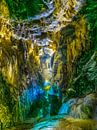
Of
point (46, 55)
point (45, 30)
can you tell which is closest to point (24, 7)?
point (45, 30)

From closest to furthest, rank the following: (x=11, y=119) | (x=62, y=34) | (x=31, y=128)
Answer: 1. (x=31, y=128)
2. (x=11, y=119)
3. (x=62, y=34)

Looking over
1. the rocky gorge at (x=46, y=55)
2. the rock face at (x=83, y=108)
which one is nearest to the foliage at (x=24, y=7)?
the rocky gorge at (x=46, y=55)

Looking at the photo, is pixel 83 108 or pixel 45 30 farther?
pixel 45 30

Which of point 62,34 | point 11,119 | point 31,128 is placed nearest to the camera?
point 31,128

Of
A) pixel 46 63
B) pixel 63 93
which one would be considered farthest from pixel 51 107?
pixel 46 63

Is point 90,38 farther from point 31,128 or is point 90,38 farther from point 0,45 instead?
point 31,128

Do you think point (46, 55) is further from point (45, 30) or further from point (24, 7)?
point (24, 7)

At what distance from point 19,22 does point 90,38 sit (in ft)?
3.65

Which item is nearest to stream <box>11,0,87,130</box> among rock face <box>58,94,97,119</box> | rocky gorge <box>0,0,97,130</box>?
rocky gorge <box>0,0,97,130</box>

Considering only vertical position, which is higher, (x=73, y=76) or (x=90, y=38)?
(x=90, y=38)

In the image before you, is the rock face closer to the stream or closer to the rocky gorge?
the rocky gorge

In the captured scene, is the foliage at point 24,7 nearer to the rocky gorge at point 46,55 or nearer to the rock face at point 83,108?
the rocky gorge at point 46,55

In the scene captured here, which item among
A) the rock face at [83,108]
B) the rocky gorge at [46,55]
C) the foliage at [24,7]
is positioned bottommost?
the rock face at [83,108]

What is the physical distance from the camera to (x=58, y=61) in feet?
21.4
